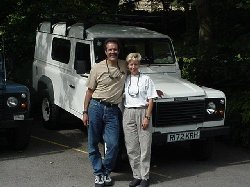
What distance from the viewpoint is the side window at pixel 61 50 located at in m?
8.32

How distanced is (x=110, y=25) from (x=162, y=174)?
10.7 feet

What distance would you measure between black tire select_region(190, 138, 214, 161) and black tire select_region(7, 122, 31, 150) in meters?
2.58

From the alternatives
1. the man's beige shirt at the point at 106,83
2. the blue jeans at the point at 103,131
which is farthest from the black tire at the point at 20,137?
the man's beige shirt at the point at 106,83

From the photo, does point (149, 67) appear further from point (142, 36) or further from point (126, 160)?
point (126, 160)

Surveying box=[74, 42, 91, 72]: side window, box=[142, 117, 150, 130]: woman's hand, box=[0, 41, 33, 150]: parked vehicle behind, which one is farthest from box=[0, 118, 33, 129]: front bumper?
box=[142, 117, 150, 130]: woman's hand

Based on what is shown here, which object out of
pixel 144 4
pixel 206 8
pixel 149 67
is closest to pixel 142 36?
pixel 149 67

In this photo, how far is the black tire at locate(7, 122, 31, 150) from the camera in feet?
23.9

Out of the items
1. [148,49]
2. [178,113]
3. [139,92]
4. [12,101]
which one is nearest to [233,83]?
[148,49]

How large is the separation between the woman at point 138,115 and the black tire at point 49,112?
331cm

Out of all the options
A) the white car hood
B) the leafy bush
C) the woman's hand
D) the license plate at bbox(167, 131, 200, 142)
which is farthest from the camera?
the leafy bush

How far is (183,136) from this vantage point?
21.1 ft

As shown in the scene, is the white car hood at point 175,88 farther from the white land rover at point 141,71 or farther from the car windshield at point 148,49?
the car windshield at point 148,49

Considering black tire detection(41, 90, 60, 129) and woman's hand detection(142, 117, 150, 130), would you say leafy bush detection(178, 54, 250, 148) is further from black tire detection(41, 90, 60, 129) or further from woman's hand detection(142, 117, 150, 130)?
black tire detection(41, 90, 60, 129)

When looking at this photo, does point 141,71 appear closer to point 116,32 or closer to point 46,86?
point 116,32
